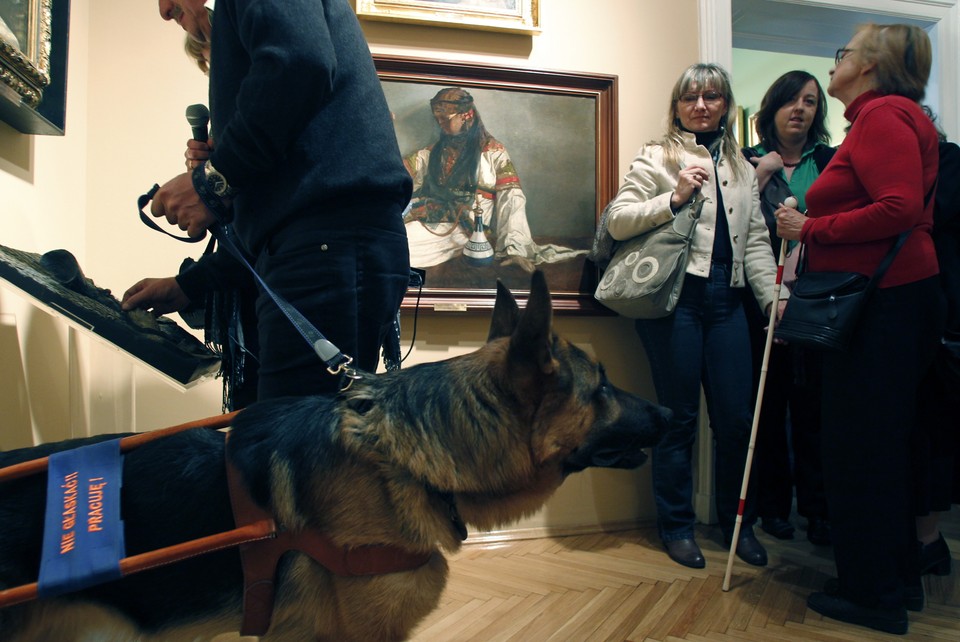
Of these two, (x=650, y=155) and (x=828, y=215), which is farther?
(x=650, y=155)

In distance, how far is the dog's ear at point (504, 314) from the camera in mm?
1306

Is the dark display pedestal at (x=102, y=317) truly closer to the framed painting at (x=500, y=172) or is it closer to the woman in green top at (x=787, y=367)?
the framed painting at (x=500, y=172)

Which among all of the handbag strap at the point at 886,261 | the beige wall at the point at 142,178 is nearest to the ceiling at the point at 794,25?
the beige wall at the point at 142,178

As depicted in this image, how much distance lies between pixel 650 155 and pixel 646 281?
2.06ft

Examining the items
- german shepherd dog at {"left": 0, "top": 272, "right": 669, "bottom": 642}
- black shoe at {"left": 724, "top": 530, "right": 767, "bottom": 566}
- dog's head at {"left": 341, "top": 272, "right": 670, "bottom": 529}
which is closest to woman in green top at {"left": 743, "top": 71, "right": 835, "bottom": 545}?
black shoe at {"left": 724, "top": 530, "right": 767, "bottom": 566}

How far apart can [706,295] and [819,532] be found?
46.9 inches

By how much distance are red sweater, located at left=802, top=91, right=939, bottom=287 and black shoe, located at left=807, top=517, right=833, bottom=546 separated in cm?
132

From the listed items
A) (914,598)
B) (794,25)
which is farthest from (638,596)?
(794,25)

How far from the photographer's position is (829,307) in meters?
1.87

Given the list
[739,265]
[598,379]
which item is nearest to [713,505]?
[739,265]

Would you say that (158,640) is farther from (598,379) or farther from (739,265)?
(739,265)

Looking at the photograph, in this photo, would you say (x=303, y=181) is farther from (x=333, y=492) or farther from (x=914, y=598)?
(x=914, y=598)

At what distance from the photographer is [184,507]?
0.98m

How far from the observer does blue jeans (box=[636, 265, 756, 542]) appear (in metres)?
2.51
